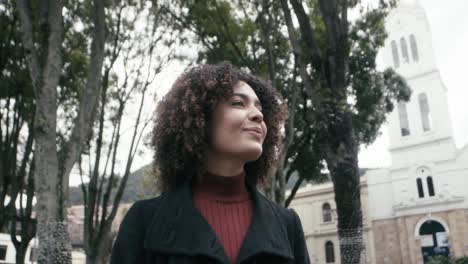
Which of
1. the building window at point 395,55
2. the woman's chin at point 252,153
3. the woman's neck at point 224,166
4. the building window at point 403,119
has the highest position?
the building window at point 395,55

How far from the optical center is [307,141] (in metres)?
13.2

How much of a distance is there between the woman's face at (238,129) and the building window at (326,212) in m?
30.9

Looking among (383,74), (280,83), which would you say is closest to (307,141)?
(280,83)

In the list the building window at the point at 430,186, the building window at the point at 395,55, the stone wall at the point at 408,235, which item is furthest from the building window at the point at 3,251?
the building window at the point at 395,55

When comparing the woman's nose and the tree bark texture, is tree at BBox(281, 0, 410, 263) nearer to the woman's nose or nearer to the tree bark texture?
the tree bark texture

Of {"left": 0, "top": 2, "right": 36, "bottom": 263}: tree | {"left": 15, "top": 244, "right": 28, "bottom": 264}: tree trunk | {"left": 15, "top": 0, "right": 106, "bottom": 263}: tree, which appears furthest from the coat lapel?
{"left": 15, "top": 244, "right": 28, "bottom": 264}: tree trunk

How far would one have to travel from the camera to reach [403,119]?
1324 inches

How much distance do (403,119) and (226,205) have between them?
34.5 m

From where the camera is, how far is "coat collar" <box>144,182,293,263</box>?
5.23ft

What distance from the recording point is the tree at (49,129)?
18.5 ft

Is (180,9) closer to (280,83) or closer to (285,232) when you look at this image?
(280,83)

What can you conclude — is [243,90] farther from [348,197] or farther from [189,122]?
[348,197]

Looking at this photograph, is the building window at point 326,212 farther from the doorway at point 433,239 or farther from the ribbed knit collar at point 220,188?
the ribbed knit collar at point 220,188

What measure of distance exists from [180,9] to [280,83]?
11.7 ft
